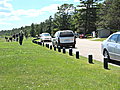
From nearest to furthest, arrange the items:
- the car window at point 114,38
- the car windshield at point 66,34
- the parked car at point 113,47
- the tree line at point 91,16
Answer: the parked car at point 113,47 < the car window at point 114,38 < the car windshield at point 66,34 < the tree line at point 91,16

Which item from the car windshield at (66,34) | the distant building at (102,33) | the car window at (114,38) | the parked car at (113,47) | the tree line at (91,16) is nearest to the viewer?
the parked car at (113,47)

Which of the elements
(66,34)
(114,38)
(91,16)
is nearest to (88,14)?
(91,16)

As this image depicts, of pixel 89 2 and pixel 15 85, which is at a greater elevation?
pixel 89 2

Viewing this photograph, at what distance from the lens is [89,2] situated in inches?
2729

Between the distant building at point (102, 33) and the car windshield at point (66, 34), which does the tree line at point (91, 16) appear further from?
the car windshield at point (66, 34)

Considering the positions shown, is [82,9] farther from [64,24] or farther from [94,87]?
[94,87]

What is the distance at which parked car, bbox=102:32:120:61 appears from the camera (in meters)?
11.1

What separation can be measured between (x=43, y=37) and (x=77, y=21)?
31579 mm

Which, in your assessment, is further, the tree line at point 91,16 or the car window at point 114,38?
the tree line at point 91,16

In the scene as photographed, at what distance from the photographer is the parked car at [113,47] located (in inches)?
438

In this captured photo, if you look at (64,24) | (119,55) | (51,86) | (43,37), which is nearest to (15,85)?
(51,86)

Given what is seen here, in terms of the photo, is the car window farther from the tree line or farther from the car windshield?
the tree line

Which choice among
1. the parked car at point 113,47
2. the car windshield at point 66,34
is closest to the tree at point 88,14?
the car windshield at point 66,34

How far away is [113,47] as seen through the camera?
11.6 metres
